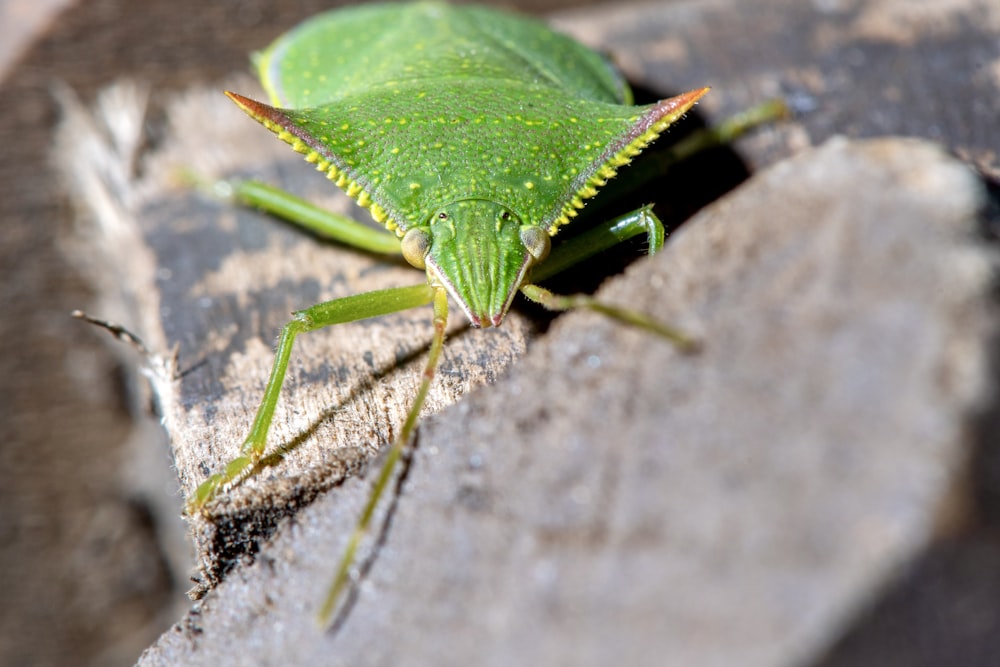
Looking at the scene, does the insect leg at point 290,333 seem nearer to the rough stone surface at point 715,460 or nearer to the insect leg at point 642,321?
the rough stone surface at point 715,460

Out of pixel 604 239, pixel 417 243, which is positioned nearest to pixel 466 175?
pixel 417 243

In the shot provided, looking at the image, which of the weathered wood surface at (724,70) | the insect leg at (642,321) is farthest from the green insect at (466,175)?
the insect leg at (642,321)

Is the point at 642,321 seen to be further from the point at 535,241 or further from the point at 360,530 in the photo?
the point at 535,241

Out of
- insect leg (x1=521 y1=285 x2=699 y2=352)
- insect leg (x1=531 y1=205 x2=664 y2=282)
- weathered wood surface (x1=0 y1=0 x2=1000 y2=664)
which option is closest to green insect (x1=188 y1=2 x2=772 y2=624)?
insect leg (x1=531 y1=205 x2=664 y2=282)

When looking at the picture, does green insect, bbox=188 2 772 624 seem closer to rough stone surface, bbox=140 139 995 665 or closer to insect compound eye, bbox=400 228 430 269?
insect compound eye, bbox=400 228 430 269

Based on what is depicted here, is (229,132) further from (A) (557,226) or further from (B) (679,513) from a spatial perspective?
(B) (679,513)
